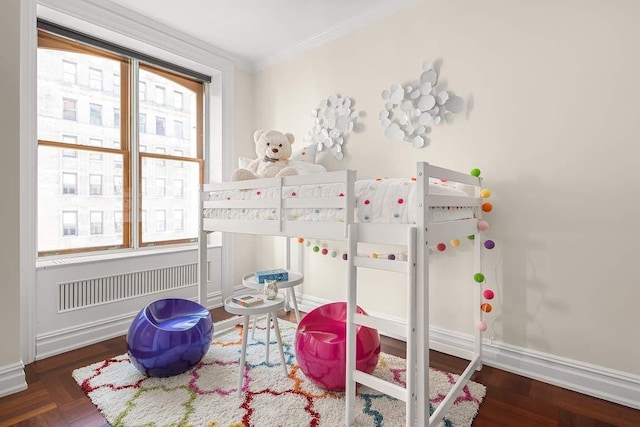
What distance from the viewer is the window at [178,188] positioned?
330cm

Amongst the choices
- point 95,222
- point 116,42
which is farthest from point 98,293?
point 116,42

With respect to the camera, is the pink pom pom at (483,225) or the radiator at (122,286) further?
the radiator at (122,286)

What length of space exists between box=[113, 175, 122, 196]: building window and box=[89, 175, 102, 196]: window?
0.35 ft

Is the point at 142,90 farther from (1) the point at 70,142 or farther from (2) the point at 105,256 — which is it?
(2) the point at 105,256

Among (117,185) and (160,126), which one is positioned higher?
(160,126)

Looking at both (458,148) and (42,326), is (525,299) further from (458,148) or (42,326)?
(42,326)

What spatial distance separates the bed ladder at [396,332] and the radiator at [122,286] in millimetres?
2076

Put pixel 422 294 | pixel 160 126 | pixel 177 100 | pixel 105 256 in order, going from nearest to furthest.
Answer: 1. pixel 422 294
2. pixel 105 256
3. pixel 160 126
4. pixel 177 100

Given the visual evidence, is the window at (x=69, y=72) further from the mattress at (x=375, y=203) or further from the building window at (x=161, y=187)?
the mattress at (x=375, y=203)

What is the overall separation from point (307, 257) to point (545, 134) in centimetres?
208

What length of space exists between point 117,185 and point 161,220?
1.60 ft

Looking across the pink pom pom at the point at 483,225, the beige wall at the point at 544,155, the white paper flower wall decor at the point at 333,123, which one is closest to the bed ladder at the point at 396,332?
the pink pom pom at the point at 483,225

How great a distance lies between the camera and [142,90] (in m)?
3.07

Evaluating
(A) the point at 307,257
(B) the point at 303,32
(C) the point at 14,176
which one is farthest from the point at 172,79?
(A) the point at 307,257
